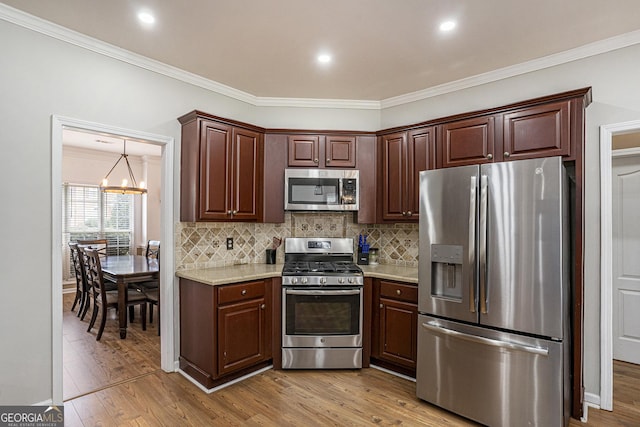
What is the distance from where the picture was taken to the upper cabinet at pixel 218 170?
2.90 m

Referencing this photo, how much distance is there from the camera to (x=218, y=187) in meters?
3.02

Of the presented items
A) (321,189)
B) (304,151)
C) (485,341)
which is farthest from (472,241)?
(304,151)

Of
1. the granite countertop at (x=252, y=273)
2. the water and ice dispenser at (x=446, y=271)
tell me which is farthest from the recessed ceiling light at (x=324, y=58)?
the granite countertop at (x=252, y=273)

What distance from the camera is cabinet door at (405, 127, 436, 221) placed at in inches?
121

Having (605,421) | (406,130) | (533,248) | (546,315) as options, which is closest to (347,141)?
(406,130)

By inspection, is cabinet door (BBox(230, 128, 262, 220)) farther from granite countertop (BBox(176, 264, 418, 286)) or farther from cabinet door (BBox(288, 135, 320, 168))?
granite countertop (BBox(176, 264, 418, 286))

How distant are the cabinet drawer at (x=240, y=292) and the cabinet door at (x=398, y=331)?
113cm

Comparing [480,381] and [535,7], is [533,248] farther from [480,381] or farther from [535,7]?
[535,7]

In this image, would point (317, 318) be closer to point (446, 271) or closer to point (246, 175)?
point (446, 271)

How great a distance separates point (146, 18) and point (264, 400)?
9.60ft

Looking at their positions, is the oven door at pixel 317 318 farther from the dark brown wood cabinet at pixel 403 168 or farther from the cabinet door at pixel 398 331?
the dark brown wood cabinet at pixel 403 168

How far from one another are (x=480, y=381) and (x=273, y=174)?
8.28 feet

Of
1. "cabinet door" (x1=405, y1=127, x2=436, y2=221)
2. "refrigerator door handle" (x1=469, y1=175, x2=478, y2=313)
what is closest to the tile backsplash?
"cabinet door" (x1=405, y1=127, x2=436, y2=221)

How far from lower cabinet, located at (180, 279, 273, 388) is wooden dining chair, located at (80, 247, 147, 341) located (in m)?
1.42
